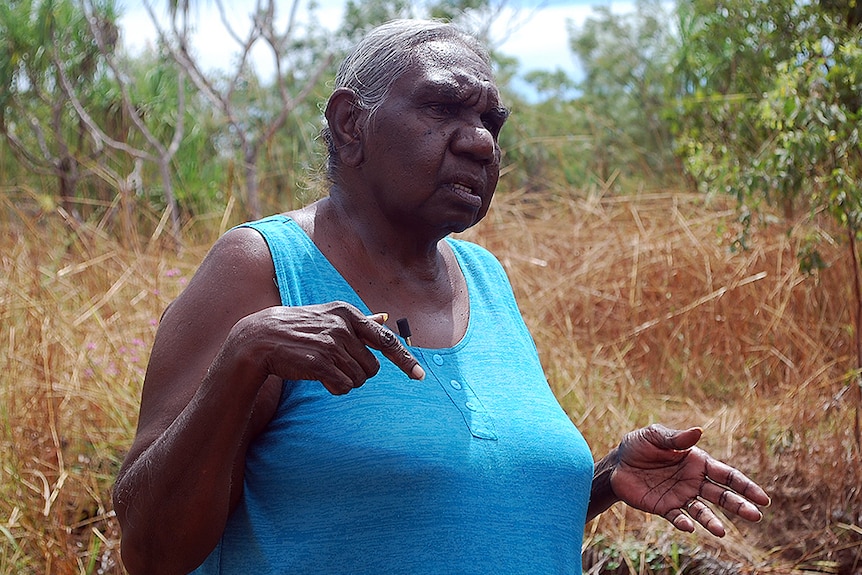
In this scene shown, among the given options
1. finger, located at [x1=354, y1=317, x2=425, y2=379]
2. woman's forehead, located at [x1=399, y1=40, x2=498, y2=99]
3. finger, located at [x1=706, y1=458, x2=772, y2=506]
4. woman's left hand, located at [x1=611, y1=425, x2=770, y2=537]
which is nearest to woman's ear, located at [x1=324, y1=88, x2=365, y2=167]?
woman's forehead, located at [x1=399, y1=40, x2=498, y2=99]

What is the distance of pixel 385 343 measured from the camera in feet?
4.39

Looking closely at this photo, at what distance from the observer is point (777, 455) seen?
3.60 metres

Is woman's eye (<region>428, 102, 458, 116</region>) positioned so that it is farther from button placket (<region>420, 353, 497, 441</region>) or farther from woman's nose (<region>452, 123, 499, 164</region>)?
button placket (<region>420, 353, 497, 441</region>)

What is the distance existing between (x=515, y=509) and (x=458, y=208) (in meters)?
0.50

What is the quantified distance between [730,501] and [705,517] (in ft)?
0.17

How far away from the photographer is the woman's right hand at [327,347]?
1.34 metres

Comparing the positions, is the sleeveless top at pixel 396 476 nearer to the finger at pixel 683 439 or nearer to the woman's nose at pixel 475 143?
the finger at pixel 683 439

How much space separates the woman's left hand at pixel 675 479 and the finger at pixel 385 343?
614 mm

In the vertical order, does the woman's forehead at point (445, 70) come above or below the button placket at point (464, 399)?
above

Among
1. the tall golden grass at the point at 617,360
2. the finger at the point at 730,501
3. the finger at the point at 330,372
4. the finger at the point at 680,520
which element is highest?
the finger at the point at 330,372

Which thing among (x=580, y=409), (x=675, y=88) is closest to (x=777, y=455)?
(x=580, y=409)

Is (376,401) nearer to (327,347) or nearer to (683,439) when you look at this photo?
(327,347)

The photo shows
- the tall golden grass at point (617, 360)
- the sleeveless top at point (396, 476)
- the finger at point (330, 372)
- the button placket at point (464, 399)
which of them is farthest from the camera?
the tall golden grass at point (617, 360)

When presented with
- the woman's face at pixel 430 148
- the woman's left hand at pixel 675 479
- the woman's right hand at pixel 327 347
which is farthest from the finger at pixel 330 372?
the woman's left hand at pixel 675 479
